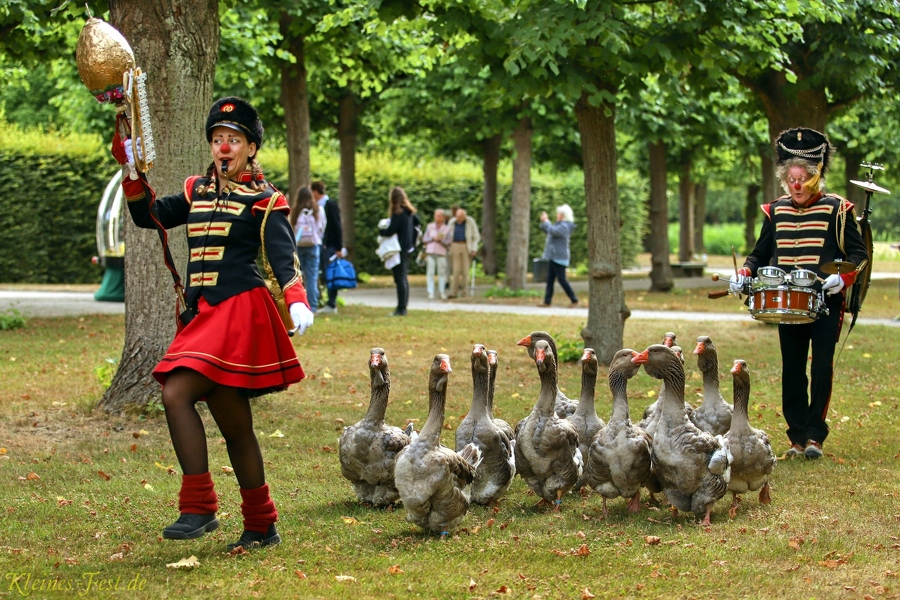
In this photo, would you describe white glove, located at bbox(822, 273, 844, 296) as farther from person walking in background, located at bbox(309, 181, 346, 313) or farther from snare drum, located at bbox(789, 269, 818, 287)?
person walking in background, located at bbox(309, 181, 346, 313)

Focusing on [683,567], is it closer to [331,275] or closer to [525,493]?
[525,493]

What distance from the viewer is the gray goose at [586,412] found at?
647 centimetres

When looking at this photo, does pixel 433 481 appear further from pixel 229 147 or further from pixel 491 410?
pixel 229 147

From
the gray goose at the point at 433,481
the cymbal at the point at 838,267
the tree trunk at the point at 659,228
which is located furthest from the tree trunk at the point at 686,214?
→ the gray goose at the point at 433,481

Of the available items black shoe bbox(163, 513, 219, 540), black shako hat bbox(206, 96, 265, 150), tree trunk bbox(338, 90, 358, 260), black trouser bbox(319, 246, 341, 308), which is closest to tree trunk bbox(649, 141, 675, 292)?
tree trunk bbox(338, 90, 358, 260)

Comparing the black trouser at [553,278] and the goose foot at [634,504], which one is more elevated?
the black trouser at [553,278]

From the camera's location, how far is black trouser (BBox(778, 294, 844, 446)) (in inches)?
299

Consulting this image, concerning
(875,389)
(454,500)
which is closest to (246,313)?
(454,500)

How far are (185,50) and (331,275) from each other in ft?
28.7

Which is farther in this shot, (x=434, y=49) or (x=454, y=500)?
(x=434, y=49)

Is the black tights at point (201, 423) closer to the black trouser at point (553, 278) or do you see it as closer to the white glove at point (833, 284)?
the white glove at point (833, 284)

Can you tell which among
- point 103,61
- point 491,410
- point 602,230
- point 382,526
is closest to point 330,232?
point 602,230

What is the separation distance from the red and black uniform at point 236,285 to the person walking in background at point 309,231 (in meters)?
10.8

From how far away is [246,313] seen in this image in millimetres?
5133
